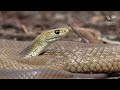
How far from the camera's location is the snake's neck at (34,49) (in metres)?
6.20

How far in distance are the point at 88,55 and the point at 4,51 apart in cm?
140

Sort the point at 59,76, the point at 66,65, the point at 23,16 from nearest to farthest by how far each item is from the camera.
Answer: the point at 59,76, the point at 66,65, the point at 23,16

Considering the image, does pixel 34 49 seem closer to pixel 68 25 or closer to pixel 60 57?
pixel 60 57

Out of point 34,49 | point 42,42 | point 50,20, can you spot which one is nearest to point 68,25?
point 42,42

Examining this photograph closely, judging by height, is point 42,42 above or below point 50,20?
above

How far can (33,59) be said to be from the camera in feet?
19.2

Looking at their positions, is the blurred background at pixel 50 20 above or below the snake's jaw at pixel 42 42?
below

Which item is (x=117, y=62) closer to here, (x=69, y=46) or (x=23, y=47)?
(x=69, y=46)

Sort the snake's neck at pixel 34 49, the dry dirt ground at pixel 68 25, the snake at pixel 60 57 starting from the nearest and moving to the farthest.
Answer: the snake at pixel 60 57, the snake's neck at pixel 34 49, the dry dirt ground at pixel 68 25

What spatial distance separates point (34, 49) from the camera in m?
6.27

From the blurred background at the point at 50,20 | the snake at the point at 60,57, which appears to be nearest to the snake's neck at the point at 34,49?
the snake at the point at 60,57

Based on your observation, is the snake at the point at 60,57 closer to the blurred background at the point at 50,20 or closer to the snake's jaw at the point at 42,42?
the snake's jaw at the point at 42,42

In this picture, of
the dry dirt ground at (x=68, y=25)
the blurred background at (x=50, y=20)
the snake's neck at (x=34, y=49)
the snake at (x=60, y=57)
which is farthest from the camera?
the blurred background at (x=50, y=20)
